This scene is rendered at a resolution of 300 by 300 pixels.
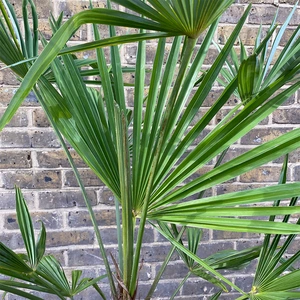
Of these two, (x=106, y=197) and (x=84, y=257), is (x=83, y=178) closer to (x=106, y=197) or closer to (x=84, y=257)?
(x=106, y=197)

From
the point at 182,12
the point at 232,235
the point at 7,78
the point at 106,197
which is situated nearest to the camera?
the point at 182,12

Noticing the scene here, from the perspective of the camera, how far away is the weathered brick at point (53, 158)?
1.12m

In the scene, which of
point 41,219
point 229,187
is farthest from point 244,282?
point 41,219

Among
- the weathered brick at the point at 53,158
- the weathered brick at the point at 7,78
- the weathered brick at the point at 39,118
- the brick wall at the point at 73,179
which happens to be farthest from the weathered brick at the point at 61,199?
the weathered brick at the point at 7,78

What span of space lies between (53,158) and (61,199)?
0.51 ft

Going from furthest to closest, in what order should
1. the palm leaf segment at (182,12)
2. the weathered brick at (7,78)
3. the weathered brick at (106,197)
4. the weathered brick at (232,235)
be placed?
1. the weathered brick at (232,235)
2. the weathered brick at (106,197)
3. the weathered brick at (7,78)
4. the palm leaf segment at (182,12)

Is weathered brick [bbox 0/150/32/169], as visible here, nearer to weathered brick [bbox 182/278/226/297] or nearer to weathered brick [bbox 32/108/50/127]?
weathered brick [bbox 32/108/50/127]

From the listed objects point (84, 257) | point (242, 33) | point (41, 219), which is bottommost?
point (84, 257)

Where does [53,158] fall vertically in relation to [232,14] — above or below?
below

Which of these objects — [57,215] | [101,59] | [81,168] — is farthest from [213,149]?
[57,215]

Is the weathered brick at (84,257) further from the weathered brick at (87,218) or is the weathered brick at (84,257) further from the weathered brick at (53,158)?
the weathered brick at (53,158)

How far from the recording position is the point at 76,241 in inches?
47.3

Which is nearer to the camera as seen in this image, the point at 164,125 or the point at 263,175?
the point at 164,125

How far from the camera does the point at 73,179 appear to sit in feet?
3.77
